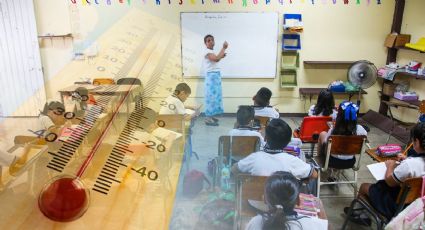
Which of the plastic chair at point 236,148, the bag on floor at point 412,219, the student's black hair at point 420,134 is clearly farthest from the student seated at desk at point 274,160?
the student's black hair at point 420,134

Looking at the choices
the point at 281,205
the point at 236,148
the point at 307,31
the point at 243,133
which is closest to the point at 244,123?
the point at 243,133

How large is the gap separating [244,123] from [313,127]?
97cm

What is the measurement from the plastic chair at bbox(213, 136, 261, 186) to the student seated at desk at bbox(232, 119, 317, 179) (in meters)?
0.13

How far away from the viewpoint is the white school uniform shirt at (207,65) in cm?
468

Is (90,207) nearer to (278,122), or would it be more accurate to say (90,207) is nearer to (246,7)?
(278,122)

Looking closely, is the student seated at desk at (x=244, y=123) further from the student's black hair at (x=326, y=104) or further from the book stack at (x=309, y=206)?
the student's black hair at (x=326, y=104)

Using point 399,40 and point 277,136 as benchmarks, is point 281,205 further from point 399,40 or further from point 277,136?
point 399,40

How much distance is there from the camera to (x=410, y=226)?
59.4 inches

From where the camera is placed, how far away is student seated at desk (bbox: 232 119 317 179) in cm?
180

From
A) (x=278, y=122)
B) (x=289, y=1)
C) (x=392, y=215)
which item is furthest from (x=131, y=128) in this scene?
(x=289, y=1)

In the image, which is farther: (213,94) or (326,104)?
(213,94)

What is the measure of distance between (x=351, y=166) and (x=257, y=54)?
2.70m

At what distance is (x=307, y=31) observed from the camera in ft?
16.5

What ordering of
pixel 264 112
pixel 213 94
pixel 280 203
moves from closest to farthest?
pixel 280 203 < pixel 264 112 < pixel 213 94
